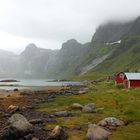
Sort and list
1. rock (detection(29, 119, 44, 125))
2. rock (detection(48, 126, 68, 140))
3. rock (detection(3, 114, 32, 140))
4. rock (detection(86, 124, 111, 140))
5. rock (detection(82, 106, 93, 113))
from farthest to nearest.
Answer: rock (detection(82, 106, 93, 113)), rock (detection(29, 119, 44, 125)), rock (detection(3, 114, 32, 140)), rock (detection(48, 126, 68, 140)), rock (detection(86, 124, 111, 140))

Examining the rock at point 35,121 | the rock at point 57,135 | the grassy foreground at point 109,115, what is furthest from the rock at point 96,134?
the rock at point 35,121

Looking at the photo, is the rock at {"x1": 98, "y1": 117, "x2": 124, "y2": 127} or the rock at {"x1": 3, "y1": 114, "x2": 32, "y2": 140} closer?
the rock at {"x1": 3, "y1": 114, "x2": 32, "y2": 140}

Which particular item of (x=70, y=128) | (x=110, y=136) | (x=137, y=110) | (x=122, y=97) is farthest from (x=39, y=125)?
(x=122, y=97)

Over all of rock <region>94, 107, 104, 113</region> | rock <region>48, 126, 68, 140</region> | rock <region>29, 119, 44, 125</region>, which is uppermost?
rock <region>94, 107, 104, 113</region>

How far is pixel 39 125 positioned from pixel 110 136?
12111mm

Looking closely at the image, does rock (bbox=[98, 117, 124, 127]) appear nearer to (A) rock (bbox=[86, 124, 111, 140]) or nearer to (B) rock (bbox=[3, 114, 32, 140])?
(A) rock (bbox=[86, 124, 111, 140])

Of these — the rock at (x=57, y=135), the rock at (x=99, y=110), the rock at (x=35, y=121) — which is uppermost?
the rock at (x=99, y=110)

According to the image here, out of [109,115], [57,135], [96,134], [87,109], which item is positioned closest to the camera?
[96,134]

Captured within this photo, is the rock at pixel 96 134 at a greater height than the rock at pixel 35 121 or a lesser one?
lesser

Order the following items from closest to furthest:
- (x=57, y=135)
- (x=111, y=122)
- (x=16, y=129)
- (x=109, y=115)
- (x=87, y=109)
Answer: (x=57, y=135), (x=16, y=129), (x=111, y=122), (x=109, y=115), (x=87, y=109)

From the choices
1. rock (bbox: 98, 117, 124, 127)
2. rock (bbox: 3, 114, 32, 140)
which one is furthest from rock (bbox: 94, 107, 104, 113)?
rock (bbox: 3, 114, 32, 140)

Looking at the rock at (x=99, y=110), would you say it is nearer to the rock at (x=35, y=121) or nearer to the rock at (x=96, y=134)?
the rock at (x=35, y=121)

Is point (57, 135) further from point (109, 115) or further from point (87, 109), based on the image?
point (87, 109)

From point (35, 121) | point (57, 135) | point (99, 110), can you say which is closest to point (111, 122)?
point (57, 135)
